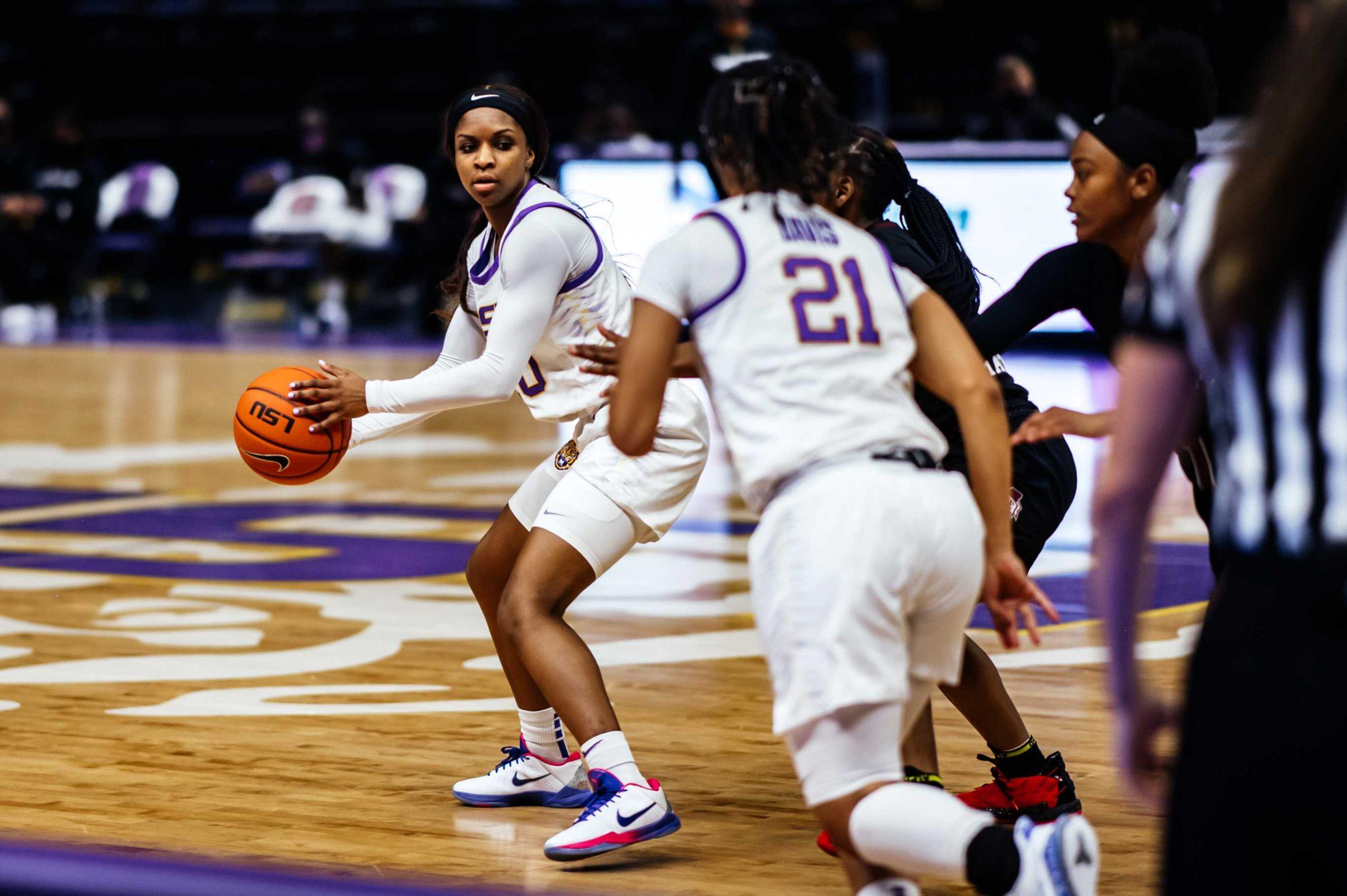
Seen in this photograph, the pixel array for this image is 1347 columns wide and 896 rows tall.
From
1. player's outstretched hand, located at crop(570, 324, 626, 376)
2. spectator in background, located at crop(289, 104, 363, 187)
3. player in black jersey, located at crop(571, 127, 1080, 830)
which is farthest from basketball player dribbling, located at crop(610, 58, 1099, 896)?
spectator in background, located at crop(289, 104, 363, 187)

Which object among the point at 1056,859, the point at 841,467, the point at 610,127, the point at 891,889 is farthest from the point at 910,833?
the point at 610,127

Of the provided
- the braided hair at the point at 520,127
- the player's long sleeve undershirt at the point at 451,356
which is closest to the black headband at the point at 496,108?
the braided hair at the point at 520,127

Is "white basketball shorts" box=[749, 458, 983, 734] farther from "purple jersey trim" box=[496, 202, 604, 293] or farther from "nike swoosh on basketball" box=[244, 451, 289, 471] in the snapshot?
"nike swoosh on basketball" box=[244, 451, 289, 471]

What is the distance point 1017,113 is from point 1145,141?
37.0ft

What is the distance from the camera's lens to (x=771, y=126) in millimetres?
2943

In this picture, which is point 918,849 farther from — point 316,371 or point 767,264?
point 316,371

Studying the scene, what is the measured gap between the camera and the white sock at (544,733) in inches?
166

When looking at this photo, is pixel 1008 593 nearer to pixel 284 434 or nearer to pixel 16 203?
pixel 284 434

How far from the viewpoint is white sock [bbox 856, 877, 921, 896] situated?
8.99 ft

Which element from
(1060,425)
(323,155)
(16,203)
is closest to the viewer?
(1060,425)

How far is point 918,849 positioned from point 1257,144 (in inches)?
51.1

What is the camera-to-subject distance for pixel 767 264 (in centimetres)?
285

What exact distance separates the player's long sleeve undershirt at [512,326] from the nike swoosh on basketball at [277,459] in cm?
34

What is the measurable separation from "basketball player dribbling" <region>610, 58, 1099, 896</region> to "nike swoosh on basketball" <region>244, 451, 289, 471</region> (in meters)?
1.59
